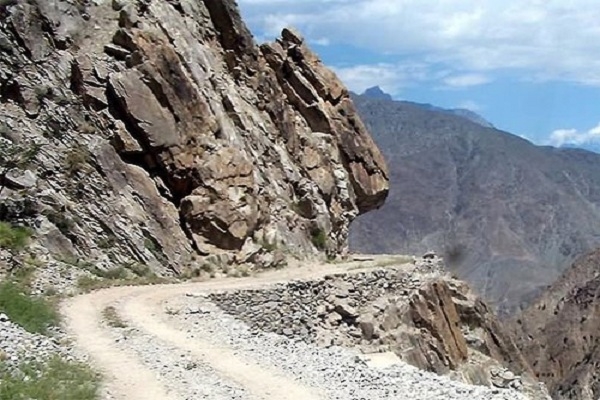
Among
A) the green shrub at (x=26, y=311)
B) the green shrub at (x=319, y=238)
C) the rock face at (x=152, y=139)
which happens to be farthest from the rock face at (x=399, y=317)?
the green shrub at (x=26, y=311)

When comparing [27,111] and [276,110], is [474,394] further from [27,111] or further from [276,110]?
[276,110]

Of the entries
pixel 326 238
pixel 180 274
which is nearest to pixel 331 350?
pixel 180 274

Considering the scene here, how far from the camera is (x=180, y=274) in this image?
35.9 meters

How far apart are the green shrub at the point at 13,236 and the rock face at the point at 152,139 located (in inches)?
21.1

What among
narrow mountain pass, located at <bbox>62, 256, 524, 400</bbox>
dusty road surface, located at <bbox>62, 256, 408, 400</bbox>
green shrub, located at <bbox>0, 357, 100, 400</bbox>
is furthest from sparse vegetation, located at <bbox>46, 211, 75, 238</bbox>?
green shrub, located at <bbox>0, 357, 100, 400</bbox>

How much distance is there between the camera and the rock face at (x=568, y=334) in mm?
124562

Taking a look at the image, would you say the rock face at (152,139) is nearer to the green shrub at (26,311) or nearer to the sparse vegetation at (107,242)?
the sparse vegetation at (107,242)

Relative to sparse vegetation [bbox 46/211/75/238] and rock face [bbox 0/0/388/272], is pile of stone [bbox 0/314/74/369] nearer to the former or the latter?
rock face [bbox 0/0/388/272]

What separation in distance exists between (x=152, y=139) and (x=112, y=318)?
14.5m

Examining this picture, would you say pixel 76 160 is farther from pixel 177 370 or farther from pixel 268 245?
pixel 177 370

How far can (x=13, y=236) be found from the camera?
30828mm

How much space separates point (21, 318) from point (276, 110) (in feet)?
95.1

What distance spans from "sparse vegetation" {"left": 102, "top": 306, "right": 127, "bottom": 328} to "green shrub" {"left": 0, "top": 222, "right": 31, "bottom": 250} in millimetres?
5342

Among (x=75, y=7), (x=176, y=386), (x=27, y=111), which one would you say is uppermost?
(x=75, y=7)
